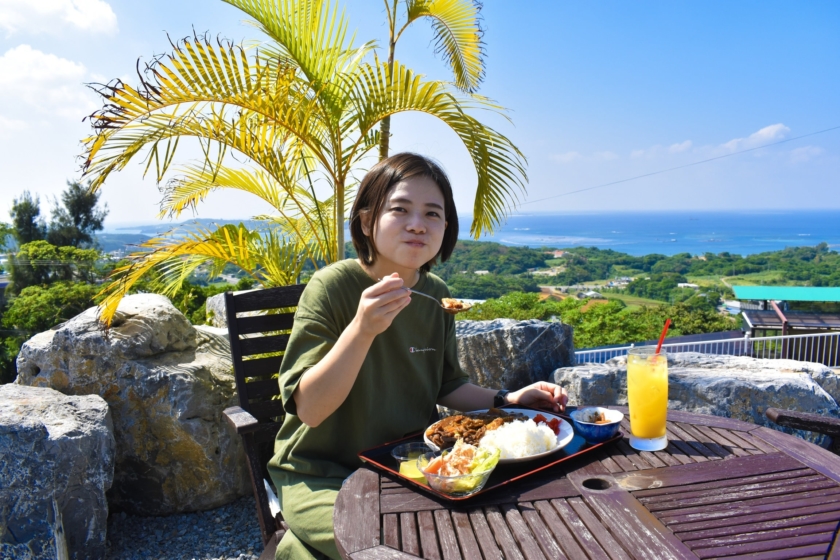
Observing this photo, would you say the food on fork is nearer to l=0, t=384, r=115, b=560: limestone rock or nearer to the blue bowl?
the blue bowl

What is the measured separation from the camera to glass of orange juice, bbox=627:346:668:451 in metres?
1.49

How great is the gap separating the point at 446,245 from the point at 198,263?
105 inches

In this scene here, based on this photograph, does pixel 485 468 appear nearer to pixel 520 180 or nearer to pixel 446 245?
pixel 446 245

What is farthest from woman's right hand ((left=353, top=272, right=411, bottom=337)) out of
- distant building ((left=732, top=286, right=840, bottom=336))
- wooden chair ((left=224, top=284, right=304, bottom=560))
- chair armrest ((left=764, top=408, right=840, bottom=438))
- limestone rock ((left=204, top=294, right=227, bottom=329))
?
distant building ((left=732, top=286, right=840, bottom=336))

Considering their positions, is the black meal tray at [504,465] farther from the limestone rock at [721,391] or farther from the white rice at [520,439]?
the limestone rock at [721,391]

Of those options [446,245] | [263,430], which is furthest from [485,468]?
[263,430]

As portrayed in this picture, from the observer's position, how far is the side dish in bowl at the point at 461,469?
1228mm

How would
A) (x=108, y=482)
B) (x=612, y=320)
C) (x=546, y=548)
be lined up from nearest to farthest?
(x=546, y=548) < (x=108, y=482) < (x=612, y=320)

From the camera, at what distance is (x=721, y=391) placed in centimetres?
306

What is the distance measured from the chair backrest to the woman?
62 cm

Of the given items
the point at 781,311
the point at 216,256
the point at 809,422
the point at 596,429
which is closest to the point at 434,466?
the point at 596,429

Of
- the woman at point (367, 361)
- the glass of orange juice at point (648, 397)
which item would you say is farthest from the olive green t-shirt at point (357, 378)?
the glass of orange juice at point (648, 397)

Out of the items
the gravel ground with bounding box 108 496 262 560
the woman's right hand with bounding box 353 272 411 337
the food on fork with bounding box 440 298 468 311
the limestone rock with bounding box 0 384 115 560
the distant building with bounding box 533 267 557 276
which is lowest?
the gravel ground with bounding box 108 496 262 560

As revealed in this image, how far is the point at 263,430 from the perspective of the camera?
2.43 m
